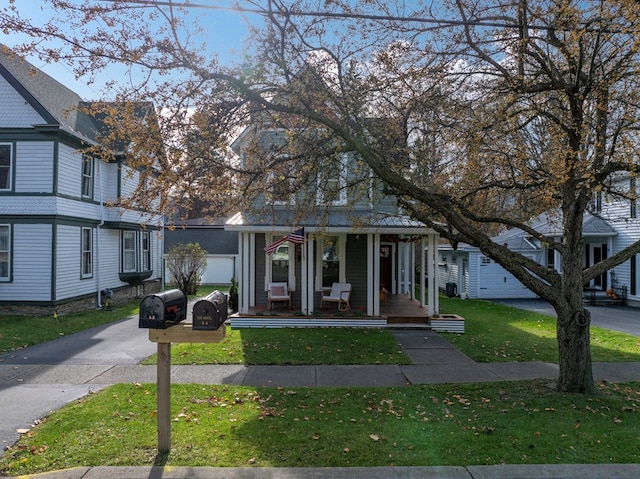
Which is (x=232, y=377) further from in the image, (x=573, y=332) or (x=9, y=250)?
(x=9, y=250)

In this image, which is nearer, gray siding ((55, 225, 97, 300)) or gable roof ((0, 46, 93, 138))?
gable roof ((0, 46, 93, 138))

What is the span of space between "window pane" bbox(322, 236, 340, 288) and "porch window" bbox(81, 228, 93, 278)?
9462 millimetres

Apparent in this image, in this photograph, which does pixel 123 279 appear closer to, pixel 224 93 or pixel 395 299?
pixel 395 299

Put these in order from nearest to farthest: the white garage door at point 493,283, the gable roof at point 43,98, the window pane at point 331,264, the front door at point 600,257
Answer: the window pane at point 331,264 < the gable roof at point 43,98 < the front door at point 600,257 < the white garage door at point 493,283

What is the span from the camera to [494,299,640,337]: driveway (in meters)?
13.9

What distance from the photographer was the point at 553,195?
7.53m

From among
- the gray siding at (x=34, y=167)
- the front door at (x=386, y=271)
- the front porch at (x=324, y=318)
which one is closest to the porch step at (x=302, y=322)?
the front porch at (x=324, y=318)

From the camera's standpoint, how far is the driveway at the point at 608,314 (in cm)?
1393

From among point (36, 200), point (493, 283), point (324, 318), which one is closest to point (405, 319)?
point (324, 318)

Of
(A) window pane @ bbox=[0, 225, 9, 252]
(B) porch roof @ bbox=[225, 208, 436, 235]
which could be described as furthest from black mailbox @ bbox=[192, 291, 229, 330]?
(A) window pane @ bbox=[0, 225, 9, 252]

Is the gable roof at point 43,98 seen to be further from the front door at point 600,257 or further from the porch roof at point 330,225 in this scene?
the front door at point 600,257

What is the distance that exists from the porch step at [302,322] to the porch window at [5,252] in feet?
28.4

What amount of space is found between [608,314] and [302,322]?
1253 centimetres

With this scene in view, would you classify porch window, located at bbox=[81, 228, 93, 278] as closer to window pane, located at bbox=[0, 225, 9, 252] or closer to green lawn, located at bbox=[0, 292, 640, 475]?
window pane, located at bbox=[0, 225, 9, 252]
